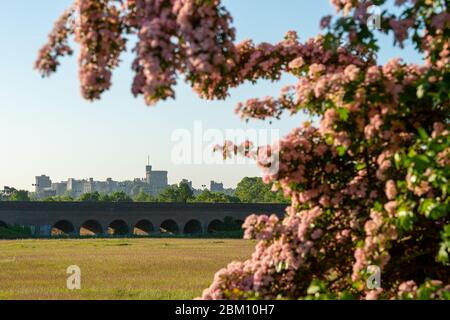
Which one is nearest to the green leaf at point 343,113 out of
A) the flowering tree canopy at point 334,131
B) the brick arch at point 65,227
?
the flowering tree canopy at point 334,131

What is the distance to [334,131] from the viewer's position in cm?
1104

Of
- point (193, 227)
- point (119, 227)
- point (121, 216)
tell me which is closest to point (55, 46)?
point (121, 216)

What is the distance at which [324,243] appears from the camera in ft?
40.7

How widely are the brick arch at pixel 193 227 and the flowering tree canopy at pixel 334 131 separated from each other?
103m

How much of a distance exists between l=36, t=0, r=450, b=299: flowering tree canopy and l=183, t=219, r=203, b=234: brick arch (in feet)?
339

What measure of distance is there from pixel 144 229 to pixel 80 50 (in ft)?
364

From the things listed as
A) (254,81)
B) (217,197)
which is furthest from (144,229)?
(254,81)

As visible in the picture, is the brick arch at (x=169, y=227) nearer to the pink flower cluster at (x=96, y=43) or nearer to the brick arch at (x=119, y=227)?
the brick arch at (x=119, y=227)

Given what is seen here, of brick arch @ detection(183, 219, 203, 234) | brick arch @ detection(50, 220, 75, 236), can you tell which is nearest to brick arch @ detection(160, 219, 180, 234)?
brick arch @ detection(183, 219, 203, 234)

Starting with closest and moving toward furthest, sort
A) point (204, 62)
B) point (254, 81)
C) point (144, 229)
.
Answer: point (204, 62) → point (254, 81) → point (144, 229)

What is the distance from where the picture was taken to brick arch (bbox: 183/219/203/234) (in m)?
117

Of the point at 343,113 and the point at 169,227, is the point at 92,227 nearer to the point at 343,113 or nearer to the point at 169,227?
the point at 169,227

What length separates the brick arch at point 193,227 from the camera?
4606 inches
